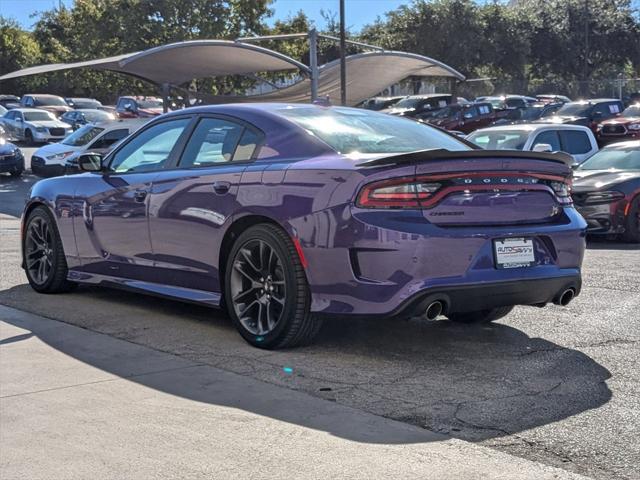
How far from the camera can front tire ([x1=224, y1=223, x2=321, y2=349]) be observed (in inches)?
223

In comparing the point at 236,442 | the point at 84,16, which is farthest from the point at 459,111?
the point at 236,442

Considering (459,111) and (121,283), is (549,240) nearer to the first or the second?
(121,283)

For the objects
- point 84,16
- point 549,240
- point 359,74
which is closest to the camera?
point 549,240

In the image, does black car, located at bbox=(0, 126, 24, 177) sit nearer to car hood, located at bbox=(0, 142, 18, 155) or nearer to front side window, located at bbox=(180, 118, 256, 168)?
car hood, located at bbox=(0, 142, 18, 155)

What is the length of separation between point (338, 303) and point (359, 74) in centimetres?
2358

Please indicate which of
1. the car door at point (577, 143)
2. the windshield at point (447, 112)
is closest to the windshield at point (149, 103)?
the windshield at point (447, 112)

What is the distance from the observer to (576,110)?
2761cm

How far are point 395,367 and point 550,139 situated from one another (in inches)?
411

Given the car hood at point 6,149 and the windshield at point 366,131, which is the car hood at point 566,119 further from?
the windshield at point 366,131

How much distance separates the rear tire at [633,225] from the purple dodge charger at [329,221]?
5795mm

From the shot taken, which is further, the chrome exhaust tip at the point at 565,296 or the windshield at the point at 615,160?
the windshield at the point at 615,160

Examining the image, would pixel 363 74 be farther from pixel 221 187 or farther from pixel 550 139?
pixel 221 187

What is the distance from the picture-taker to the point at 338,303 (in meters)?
5.46

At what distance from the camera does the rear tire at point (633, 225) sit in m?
11.8
